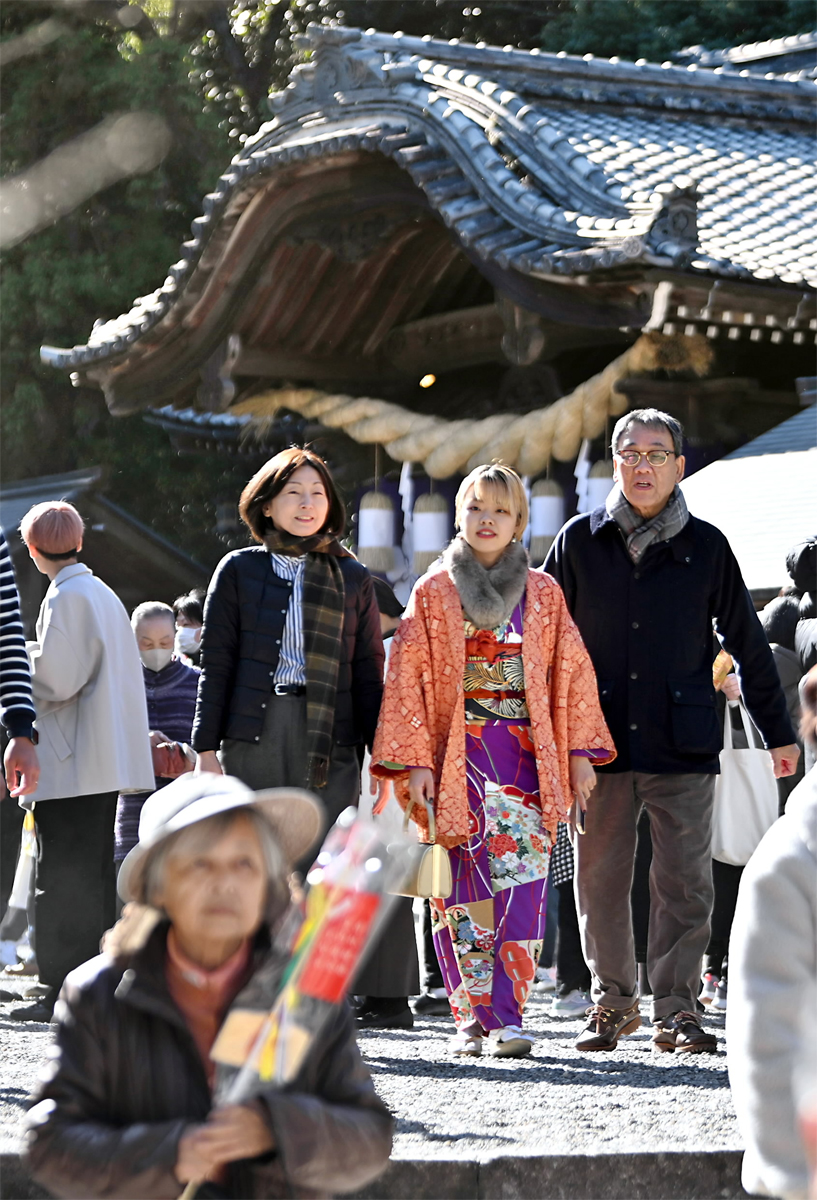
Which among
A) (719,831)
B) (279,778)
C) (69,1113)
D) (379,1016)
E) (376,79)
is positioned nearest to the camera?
(69,1113)

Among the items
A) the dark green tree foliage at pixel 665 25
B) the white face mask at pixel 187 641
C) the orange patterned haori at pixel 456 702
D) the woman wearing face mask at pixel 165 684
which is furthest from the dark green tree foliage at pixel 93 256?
the orange patterned haori at pixel 456 702

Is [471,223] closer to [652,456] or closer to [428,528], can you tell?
[428,528]

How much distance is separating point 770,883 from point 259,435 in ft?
35.5

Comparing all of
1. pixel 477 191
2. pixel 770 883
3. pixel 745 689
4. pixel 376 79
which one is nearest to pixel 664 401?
pixel 477 191

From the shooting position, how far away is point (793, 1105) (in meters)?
2.50

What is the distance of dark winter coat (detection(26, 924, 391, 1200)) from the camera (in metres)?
2.43

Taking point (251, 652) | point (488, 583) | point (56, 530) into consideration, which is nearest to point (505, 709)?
point (488, 583)

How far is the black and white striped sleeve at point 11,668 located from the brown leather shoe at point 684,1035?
1.97 m

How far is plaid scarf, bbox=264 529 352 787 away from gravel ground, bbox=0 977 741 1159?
0.88 metres

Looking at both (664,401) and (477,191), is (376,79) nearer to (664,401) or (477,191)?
(477,191)

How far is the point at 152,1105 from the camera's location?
2518mm

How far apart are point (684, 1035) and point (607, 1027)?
234mm

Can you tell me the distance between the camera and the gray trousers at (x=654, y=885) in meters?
5.24

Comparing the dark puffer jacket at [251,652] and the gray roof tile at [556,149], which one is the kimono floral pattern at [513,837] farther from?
the gray roof tile at [556,149]
